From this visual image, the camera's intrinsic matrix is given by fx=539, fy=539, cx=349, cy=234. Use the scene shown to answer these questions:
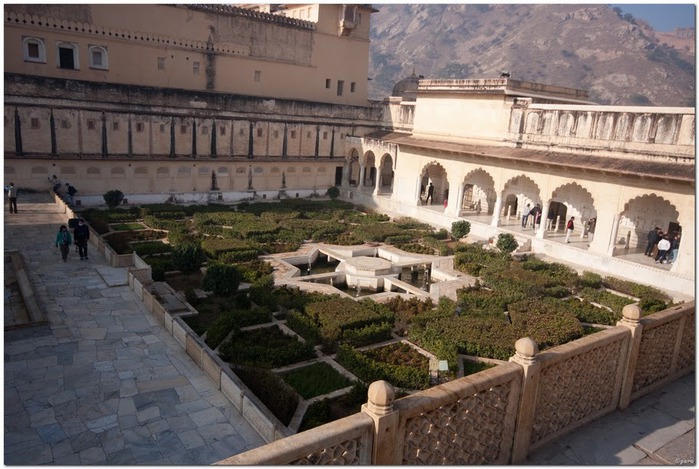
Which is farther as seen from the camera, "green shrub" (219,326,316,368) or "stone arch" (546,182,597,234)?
"stone arch" (546,182,597,234)

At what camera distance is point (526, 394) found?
6.20m

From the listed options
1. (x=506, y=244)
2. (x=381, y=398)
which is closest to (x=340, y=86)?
(x=506, y=244)

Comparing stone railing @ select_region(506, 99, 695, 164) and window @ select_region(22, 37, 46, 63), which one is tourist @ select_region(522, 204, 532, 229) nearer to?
stone railing @ select_region(506, 99, 695, 164)

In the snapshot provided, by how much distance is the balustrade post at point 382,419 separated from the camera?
479 centimetres

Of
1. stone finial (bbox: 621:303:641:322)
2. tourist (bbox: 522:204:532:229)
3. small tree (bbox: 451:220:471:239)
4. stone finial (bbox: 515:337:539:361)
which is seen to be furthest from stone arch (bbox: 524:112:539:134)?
stone finial (bbox: 515:337:539:361)

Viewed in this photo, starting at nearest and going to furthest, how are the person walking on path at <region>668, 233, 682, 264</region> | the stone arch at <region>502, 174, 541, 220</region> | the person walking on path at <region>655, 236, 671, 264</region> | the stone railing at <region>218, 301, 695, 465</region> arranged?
the stone railing at <region>218, 301, 695, 465</region>, the person walking on path at <region>655, 236, 671, 264</region>, the person walking on path at <region>668, 233, 682, 264</region>, the stone arch at <region>502, 174, 541, 220</region>

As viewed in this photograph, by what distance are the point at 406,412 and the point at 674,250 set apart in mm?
17034

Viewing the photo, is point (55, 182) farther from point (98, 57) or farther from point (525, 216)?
point (525, 216)

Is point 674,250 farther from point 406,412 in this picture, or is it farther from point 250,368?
point 406,412

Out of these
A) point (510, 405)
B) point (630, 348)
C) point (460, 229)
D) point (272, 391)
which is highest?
point (630, 348)

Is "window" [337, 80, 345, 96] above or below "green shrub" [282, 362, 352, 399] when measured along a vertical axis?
above

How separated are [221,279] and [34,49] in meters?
18.2

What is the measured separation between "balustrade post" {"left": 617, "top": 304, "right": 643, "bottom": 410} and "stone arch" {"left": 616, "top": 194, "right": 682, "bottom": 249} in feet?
43.8

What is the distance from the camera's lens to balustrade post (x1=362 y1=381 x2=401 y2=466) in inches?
189
